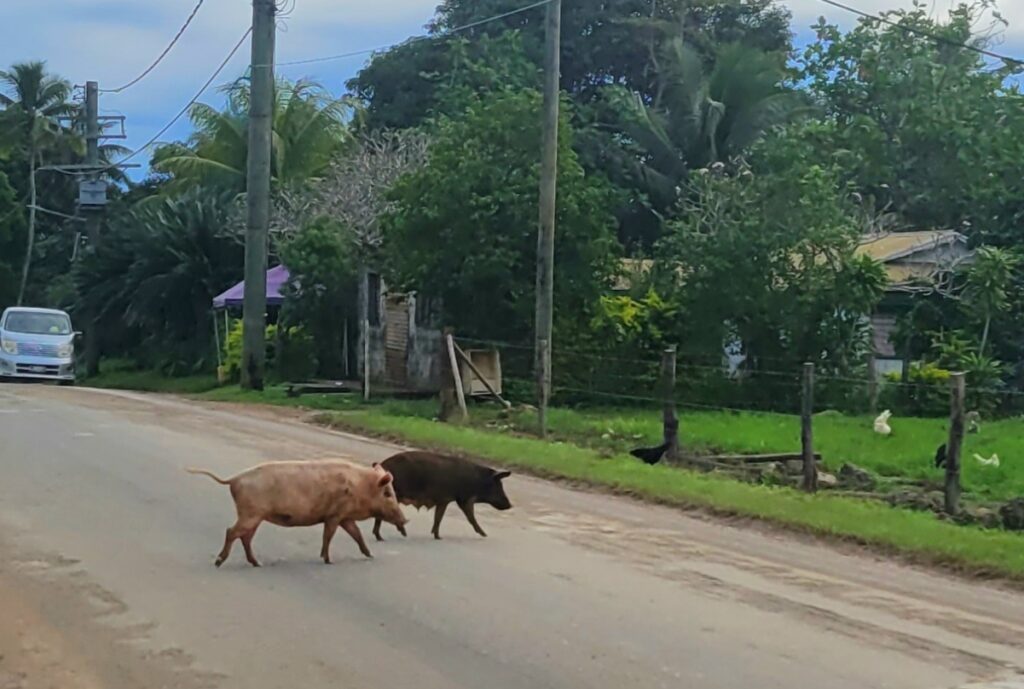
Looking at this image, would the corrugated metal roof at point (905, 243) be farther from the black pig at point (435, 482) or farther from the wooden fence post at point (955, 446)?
the black pig at point (435, 482)

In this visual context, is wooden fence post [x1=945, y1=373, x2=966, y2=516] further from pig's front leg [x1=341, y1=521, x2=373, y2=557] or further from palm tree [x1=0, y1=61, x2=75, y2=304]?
palm tree [x1=0, y1=61, x2=75, y2=304]

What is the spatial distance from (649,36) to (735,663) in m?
42.4

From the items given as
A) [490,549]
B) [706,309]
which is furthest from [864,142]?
[490,549]

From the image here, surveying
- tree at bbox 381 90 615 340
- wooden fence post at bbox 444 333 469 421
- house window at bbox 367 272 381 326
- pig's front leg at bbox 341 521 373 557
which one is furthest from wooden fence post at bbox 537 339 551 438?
house window at bbox 367 272 381 326

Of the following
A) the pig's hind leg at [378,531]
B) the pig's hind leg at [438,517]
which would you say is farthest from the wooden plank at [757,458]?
the pig's hind leg at [378,531]

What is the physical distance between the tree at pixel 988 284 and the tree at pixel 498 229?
699 cm

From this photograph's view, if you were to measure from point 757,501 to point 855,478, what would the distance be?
2731 mm

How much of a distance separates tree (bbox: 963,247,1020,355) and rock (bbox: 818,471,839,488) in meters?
11.3

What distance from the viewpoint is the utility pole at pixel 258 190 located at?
94.7ft

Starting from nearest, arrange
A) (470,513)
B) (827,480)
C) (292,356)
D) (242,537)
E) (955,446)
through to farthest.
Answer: (242,537) → (470,513) → (955,446) → (827,480) → (292,356)

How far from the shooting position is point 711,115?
40781mm

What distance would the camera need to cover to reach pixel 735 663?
7664mm

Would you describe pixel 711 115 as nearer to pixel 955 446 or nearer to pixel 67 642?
pixel 955 446

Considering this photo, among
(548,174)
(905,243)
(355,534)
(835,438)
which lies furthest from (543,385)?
(905,243)
